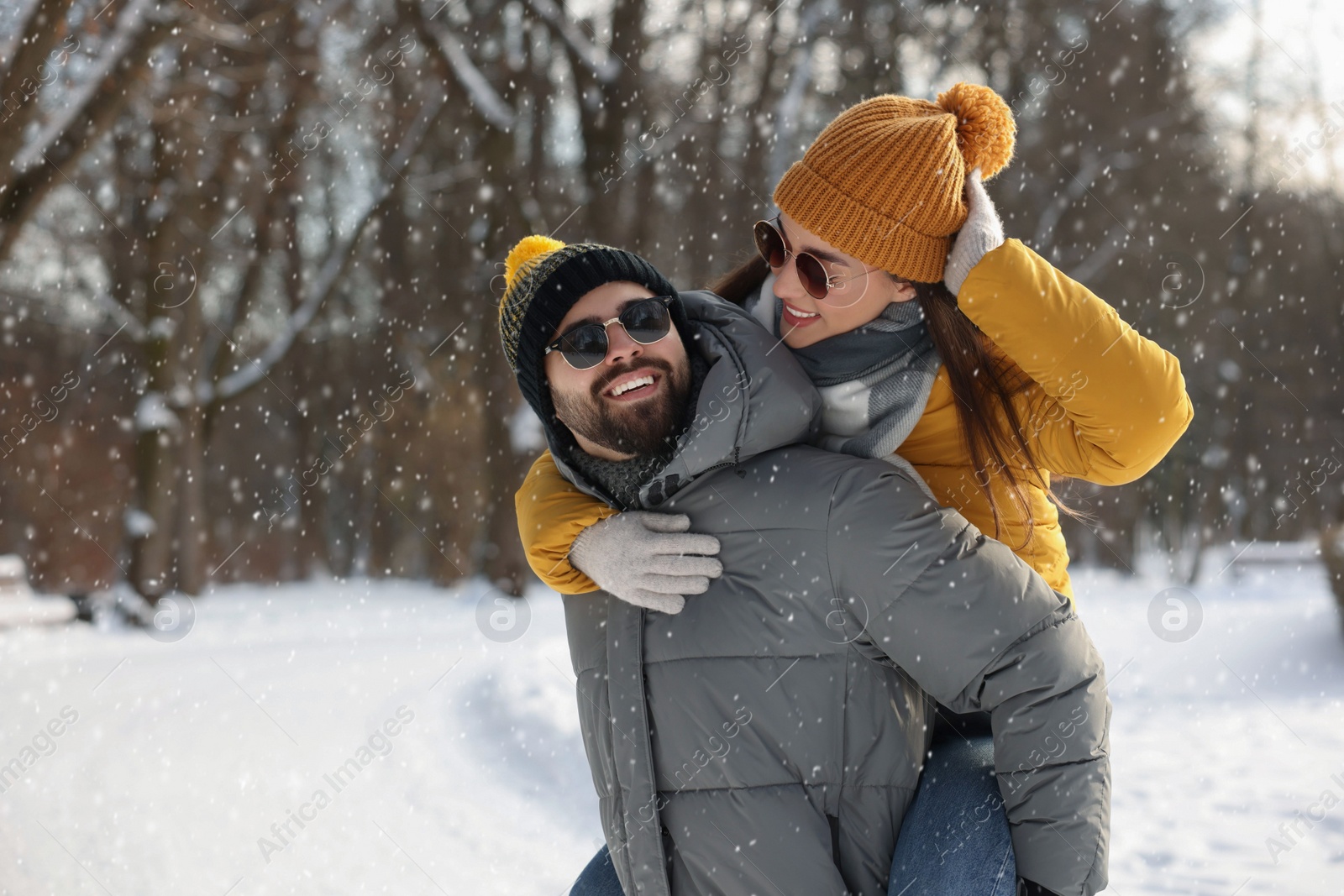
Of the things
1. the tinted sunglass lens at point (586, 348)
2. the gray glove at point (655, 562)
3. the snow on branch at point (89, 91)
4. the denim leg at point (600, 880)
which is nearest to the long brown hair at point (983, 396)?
the gray glove at point (655, 562)

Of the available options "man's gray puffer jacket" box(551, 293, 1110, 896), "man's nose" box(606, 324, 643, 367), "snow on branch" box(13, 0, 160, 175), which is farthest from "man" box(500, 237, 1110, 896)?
"snow on branch" box(13, 0, 160, 175)

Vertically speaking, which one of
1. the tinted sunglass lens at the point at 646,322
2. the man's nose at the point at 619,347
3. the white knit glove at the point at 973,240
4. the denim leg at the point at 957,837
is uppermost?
the white knit glove at the point at 973,240

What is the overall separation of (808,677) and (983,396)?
70 centimetres

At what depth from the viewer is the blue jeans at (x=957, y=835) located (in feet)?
5.81

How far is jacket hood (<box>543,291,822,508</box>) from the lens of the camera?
193 cm

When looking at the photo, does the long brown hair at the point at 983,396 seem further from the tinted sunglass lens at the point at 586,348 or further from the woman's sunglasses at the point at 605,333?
the tinted sunglass lens at the point at 586,348

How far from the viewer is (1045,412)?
82.7 inches

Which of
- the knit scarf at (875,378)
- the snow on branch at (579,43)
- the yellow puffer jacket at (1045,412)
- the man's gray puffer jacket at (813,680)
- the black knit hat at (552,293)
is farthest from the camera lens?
the snow on branch at (579,43)

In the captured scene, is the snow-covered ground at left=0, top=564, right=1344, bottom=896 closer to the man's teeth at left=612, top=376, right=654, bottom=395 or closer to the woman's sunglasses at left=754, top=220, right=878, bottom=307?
the man's teeth at left=612, top=376, right=654, bottom=395

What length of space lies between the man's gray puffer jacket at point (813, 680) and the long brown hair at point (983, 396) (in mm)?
210

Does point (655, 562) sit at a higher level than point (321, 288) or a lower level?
higher

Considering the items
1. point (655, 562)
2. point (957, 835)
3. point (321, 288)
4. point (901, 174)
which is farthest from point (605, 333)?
point (321, 288)

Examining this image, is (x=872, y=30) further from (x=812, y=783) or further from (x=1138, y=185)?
(x=812, y=783)

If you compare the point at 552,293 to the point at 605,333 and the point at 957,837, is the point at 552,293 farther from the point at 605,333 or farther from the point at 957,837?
the point at 957,837
